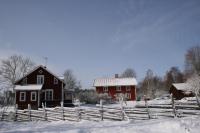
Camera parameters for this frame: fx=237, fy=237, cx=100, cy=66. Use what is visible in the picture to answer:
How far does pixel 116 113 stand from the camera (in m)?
16.4

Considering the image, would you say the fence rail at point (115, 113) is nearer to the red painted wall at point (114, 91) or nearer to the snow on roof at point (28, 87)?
the snow on roof at point (28, 87)

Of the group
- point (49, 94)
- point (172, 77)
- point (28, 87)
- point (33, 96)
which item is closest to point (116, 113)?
point (33, 96)

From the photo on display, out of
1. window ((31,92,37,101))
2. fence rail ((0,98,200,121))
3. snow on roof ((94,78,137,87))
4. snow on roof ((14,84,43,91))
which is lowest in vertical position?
fence rail ((0,98,200,121))

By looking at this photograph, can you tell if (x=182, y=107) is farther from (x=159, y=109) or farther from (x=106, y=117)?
(x=106, y=117)

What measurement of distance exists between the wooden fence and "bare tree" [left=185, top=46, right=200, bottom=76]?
184 feet

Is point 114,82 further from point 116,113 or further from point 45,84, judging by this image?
point 116,113

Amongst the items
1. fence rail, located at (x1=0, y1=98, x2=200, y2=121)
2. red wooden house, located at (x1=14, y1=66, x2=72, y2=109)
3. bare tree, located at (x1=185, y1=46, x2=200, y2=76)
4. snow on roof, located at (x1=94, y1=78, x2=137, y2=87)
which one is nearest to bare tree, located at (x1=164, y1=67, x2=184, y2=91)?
bare tree, located at (x1=185, y1=46, x2=200, y2=76)

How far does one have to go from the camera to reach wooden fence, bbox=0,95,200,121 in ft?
48.4

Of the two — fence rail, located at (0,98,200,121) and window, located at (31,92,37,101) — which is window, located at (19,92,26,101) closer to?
window, located at (31,92,37,101)

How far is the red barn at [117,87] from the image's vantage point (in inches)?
2290

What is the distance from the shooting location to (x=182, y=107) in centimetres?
1492

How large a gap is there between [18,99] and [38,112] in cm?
1935

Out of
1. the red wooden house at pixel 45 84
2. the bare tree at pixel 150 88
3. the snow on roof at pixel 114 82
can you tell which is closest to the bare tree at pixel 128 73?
the bare tree at pixel 150 88

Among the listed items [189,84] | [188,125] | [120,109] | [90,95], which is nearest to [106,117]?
[120,109]
